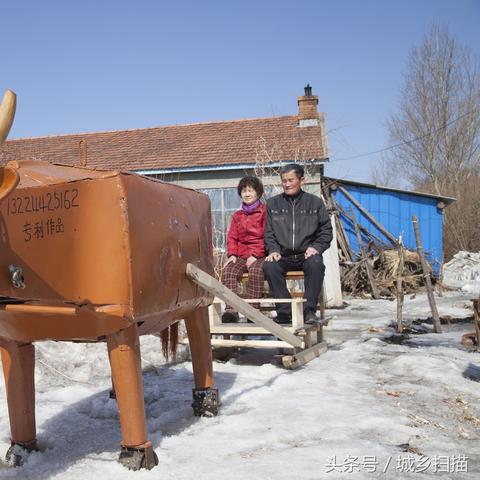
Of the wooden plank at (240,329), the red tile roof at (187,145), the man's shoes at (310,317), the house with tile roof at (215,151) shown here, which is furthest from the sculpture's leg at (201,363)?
the red tile roof at (187,145)

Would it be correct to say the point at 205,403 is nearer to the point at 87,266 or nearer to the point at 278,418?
the point at 278,418

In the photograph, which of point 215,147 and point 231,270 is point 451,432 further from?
point 215,147

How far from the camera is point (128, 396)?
2.69 metres

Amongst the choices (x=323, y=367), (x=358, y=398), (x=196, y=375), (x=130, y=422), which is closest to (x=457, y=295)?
(x=323, y=367)

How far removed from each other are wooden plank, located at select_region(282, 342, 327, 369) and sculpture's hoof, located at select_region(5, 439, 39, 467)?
262 cm

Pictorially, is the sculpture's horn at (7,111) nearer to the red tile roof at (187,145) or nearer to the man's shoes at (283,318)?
the man's shoes at (283,318)

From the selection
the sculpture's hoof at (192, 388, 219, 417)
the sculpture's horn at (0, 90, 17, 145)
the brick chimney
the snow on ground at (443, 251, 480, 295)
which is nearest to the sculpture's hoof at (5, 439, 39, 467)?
the sculpture's hoof at (192, 388, 219, 417)

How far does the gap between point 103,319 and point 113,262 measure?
27 centimetres

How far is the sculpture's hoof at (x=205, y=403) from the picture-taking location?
3695 mm

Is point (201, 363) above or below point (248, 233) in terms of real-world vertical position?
below

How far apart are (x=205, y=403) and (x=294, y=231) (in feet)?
8.46

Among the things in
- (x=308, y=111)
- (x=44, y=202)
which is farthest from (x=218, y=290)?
(x=308, y=111)

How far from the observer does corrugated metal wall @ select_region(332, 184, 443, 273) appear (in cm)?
1421

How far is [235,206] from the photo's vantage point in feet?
42.2
